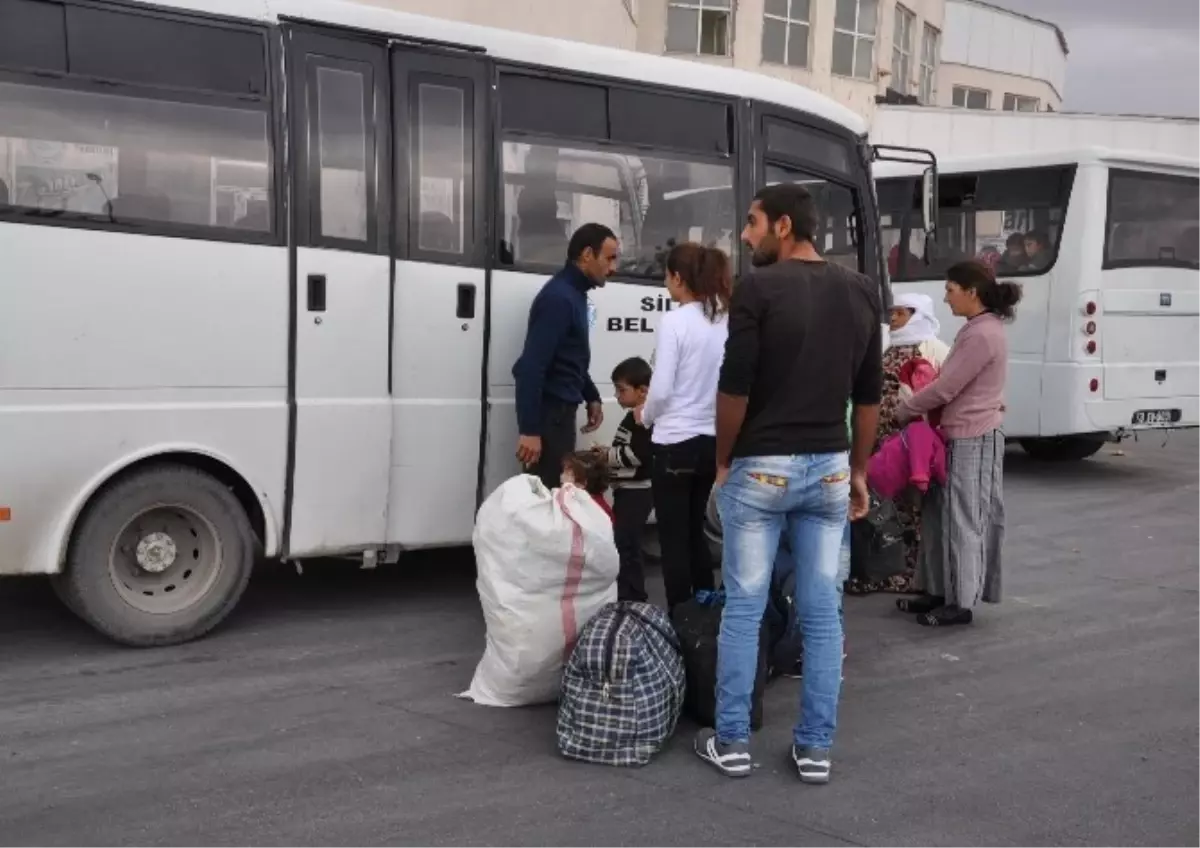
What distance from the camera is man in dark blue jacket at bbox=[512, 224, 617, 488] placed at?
20.2 ft

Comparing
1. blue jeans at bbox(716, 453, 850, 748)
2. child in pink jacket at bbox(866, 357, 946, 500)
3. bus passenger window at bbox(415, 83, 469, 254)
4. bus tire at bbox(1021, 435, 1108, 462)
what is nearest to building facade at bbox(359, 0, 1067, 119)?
bus tire at bbox(1021, 435, 1108, 462)

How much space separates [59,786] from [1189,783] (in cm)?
395

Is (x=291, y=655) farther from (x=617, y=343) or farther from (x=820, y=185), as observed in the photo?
(x=820, y=185)

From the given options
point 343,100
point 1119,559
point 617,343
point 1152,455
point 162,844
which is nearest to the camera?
point 162,844

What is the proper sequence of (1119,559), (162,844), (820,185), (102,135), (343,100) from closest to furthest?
1. (162,844)
2. (102,135)
3. (343,100)
4. (820,185)
5. (1119,559)

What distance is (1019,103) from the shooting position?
156 ft

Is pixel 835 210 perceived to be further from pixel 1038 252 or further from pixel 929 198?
pixel 1038 252

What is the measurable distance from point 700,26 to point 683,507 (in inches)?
1093

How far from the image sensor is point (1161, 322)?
490 inches

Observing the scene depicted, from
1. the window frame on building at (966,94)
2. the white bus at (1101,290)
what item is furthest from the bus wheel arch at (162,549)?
the window frame on building at (966,94)

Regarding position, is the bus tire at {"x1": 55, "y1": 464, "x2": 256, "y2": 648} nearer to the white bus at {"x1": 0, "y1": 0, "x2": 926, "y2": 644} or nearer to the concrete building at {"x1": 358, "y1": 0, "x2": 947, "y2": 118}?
the white bus at {"x1": 0, "y1": 0, "x2": 926, "y2": 644}

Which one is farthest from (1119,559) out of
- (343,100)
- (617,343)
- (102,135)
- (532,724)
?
(102,135)

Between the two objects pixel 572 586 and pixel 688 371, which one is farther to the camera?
pixel 688 371

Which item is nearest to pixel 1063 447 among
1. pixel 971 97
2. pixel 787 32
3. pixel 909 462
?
pixel 909 462
